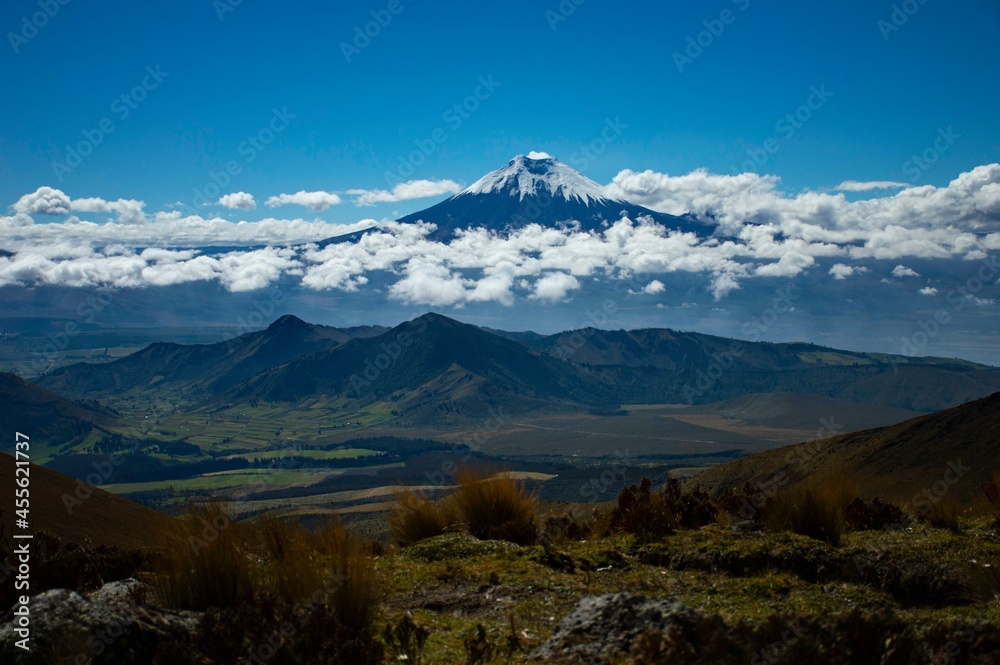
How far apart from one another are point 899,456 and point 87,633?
190 ft

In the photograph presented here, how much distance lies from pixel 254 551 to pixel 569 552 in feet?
12.5

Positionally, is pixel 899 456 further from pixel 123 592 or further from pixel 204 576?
pixel 123 592

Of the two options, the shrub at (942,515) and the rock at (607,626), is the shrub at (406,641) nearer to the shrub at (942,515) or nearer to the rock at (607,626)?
the rock at (607,626)

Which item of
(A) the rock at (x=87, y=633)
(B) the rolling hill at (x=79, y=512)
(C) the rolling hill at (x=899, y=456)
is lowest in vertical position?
(C) the rolling hill at (x=899, y=456)

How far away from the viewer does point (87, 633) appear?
4.72 metres

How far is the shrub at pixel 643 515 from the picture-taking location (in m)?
9.85

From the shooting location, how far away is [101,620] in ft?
15.7

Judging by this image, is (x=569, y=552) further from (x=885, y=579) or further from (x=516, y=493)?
(x=885, y=579)

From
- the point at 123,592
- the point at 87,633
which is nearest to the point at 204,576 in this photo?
the point at 123,592

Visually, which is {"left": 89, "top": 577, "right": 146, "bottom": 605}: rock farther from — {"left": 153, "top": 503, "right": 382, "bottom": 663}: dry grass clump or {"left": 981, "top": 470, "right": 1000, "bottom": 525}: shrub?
{"left": 981, "top": 470, "right": 1000, "bottom": 525}: shrub

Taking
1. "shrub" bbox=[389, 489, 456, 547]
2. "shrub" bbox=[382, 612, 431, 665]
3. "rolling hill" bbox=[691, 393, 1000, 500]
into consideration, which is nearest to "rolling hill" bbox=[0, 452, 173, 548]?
"shrub" bbox=[389, 489, 456, 547]

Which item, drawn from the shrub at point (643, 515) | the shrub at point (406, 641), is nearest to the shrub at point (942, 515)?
the shrub at point (643, 515)

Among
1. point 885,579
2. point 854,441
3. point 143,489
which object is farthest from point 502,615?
point 143,489

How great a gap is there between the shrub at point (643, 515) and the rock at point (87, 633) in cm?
638
